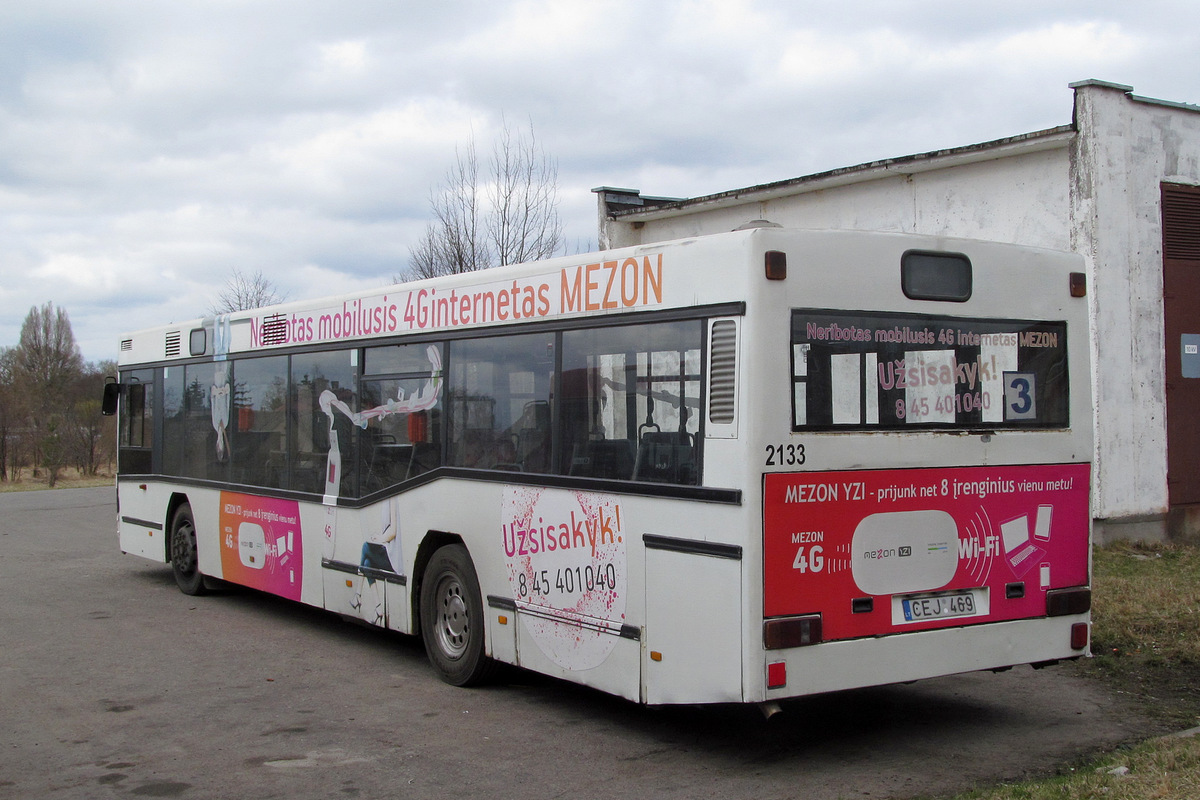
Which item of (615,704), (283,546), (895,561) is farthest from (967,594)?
(283,546)

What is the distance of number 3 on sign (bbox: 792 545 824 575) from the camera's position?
18.9ft

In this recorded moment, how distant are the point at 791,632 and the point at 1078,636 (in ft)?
6.98

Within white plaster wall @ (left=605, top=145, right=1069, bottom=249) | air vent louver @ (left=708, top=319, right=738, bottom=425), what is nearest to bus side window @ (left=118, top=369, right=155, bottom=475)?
white plaster wall @ (left=605, top=145, right=1069, bottom=249)

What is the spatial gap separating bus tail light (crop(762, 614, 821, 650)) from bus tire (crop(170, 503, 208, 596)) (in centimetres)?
808

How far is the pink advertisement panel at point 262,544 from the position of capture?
1025 cm

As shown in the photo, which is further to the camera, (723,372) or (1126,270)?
(1126,270)

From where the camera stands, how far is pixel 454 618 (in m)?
8.13

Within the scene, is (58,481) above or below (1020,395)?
below

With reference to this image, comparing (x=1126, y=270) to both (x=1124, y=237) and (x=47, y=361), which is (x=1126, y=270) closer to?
(x=1124, y=237)

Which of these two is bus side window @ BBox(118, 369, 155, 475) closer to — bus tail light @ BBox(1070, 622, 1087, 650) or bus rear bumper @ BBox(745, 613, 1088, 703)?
bus rear bumper @ BBox(745, 613, 1088, 703)

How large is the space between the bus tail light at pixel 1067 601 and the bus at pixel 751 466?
1cm

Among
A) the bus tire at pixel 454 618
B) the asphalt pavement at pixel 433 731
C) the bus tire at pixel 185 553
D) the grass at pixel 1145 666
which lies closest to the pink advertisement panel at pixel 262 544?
the asphalt pavement at pixel 433 731

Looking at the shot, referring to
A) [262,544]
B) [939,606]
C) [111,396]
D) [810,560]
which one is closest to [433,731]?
[810,560]

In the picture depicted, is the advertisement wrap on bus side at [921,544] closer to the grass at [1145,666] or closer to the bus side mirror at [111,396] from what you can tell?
the grass at [1145,666]
